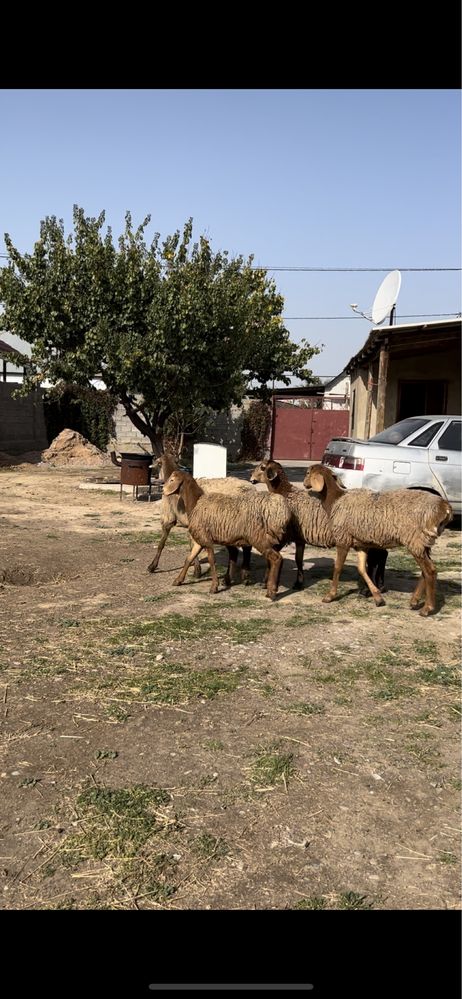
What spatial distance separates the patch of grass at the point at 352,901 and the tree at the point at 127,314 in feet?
43.1

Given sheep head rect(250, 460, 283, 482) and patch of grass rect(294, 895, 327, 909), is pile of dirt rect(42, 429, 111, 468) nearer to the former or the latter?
sheep head rect(250, 460, 283, 482)

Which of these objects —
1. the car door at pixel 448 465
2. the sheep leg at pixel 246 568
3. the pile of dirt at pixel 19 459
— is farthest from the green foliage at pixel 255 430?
the sheep leg at pixel 246 568

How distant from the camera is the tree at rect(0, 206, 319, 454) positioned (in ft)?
49.6

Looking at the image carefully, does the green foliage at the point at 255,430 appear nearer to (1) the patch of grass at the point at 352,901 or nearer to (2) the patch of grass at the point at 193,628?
(2) the patch of grass at the point at 193,628

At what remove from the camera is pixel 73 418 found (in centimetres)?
2617

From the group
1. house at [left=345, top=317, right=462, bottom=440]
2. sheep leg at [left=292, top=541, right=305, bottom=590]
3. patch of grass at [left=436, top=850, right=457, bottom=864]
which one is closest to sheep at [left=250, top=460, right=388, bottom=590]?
sheep leg at [left=292, top=541, right=305, bottom=590]

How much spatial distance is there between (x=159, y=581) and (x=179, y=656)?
245cm

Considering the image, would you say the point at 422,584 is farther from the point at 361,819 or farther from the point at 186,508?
the point at 361,819

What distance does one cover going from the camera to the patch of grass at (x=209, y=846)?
9.41ft

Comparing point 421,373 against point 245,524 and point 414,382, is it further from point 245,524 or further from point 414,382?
point 245,524

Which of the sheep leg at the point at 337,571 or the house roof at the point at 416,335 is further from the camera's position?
the house roof at the point at 416,335

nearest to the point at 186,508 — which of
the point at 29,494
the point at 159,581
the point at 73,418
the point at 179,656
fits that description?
the point at 159,581

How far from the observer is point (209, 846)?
2922mm
